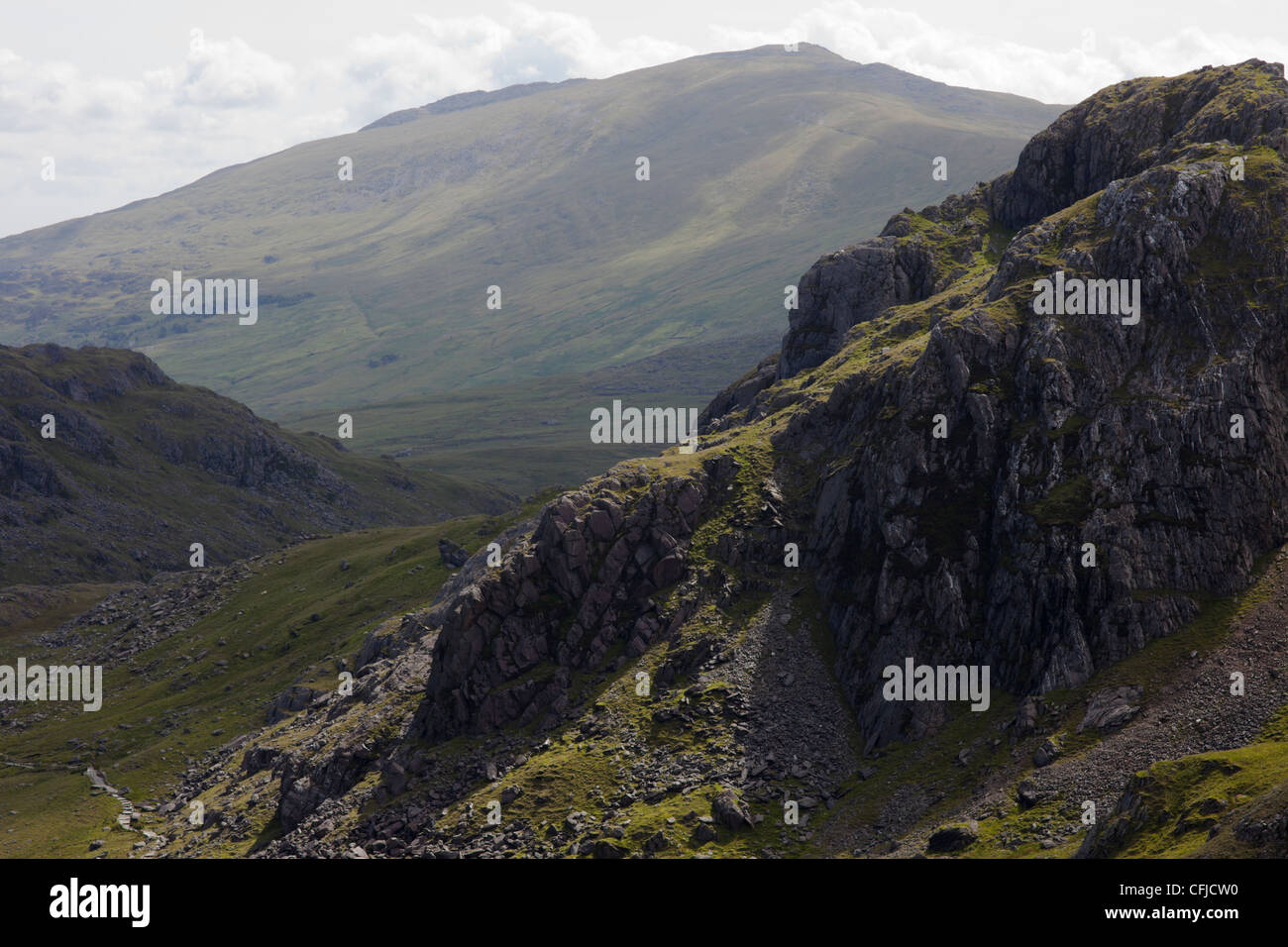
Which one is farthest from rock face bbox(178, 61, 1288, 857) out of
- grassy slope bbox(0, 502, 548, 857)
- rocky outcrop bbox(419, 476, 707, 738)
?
grassy slope bbox(0, 502, 548, 857)

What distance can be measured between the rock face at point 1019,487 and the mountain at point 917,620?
0.32 meters

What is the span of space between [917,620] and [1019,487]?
607 inches

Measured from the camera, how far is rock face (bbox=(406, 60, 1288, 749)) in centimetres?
9575

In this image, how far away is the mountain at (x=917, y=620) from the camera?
8588cm

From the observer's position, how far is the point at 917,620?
10225 centimetres

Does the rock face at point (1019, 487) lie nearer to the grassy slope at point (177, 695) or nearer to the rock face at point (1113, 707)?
the rock face at point (1113, 707)

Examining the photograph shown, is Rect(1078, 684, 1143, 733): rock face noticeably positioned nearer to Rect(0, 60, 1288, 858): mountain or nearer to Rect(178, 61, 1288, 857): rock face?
Rect(178, 61, 1288, 857): rock face

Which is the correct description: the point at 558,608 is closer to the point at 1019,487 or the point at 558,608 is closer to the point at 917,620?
the point at 917,620

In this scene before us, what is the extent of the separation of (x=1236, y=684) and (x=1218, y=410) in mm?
27551

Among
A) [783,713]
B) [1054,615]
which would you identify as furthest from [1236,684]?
[783,713]

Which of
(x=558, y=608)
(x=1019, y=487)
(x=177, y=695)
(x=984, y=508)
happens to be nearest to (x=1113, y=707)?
(x=1019, y=487)
